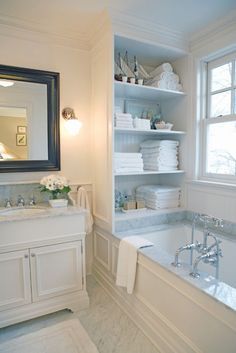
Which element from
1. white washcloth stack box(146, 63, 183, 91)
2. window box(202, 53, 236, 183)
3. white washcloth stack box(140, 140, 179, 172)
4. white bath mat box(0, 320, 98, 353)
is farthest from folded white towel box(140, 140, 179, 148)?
white bath mat box(0, 320, 98, 353)

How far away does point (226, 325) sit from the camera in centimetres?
112

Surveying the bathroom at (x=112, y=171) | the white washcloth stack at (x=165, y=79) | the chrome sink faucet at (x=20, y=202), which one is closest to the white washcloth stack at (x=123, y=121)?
the bathroom at (x=112, y=171)

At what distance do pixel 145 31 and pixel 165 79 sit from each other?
496 millimetres

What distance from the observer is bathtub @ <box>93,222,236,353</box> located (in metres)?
1.17

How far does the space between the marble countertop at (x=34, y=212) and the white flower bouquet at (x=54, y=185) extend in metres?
0.15

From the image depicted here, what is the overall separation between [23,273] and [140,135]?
180cm

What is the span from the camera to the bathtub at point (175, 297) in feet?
3.85

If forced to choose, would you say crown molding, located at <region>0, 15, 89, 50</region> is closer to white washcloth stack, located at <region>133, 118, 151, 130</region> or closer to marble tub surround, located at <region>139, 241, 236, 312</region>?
A: white washcloth stack, located at <region>133, 118, 151, 130</region>

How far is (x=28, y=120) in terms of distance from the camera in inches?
85.0

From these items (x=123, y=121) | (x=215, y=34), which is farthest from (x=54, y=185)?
(x=215, y=34)

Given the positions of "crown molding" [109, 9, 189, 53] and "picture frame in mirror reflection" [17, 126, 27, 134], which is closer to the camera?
"crown molding" [109, 9, 189, 53]

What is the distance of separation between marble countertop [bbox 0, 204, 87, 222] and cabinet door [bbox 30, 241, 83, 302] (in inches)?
10.2

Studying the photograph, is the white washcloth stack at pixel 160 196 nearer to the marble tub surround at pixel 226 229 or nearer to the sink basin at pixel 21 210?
the marble tub surround at pixel 226 229

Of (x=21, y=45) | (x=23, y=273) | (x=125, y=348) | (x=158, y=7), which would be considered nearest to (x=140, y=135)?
(x=158, y=7)
